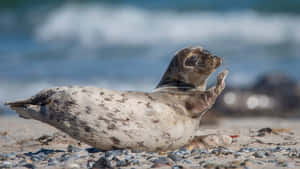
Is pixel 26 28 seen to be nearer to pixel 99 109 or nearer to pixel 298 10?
pixel 298 10

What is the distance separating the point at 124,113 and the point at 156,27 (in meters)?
16.4

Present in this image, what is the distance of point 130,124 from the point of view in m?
3.34

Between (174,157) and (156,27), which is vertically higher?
(156,27)

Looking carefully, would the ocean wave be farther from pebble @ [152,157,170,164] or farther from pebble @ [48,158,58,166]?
pebble @ [152,157,170,164]

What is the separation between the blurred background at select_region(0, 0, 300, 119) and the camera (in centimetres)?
1606

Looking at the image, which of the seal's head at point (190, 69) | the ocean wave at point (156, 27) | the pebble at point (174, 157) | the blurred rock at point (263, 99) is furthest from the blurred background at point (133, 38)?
the pebble at point (174, 157)

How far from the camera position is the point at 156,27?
19.4 metres

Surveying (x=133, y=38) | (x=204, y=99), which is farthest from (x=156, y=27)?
(x=204, y=99)

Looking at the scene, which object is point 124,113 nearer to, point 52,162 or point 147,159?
point 147,159

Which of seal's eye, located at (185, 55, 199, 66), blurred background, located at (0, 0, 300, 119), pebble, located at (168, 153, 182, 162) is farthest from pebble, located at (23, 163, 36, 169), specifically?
blurred background, located at (0, 0, 300, 119)

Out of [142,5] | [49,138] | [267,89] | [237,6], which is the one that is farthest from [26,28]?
[49,138]

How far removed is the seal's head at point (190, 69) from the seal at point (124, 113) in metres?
0.03

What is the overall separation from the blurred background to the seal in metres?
11.1

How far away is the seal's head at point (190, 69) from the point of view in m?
3.75
